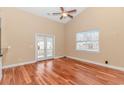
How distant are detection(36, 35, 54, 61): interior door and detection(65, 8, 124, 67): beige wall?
7.50 ft

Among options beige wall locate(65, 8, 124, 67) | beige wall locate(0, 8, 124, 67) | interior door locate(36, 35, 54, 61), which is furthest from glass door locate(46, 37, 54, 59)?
beige wall locate(65, 8, 124, 67)

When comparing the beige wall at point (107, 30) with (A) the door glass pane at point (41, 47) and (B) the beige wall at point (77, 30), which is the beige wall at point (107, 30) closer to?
(B) the beige wall at point (77, 30)

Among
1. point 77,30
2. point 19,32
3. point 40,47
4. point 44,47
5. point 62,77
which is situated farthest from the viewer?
point 44,47

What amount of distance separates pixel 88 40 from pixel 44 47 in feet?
10.2

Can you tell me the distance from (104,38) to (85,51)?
172cm

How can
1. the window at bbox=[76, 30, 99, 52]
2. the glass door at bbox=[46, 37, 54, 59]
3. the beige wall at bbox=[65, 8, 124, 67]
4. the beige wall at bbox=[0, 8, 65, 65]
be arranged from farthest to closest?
the glass door at bbox=[46, 37, 54, 59], the window at bbox=[76, 30, 99, 52], the beige wall at bbox=[0, 8, 65, 65], the beige wall at bbox=[65, 8, 124, 67]

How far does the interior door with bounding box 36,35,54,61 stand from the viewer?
24.2 ft

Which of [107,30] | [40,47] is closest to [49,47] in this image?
[40,47]

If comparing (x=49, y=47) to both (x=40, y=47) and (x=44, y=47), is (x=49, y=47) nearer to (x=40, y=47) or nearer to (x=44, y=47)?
(x=44, y=47)

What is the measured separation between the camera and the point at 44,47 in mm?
7910

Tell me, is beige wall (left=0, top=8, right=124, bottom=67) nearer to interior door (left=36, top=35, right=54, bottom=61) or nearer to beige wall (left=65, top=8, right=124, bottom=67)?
beige wall (left=65, top=8, right=124, bottom=67)

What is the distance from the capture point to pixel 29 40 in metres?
6.47
